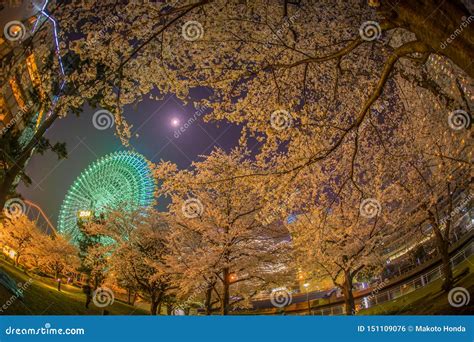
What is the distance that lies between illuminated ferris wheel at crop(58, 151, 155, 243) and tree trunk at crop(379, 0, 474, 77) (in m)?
37.0

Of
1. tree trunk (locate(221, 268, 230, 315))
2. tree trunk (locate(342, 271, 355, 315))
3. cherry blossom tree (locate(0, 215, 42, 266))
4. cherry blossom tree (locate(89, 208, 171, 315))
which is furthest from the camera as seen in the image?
cherry blossom tree (locate(0, 215, 42, 266))

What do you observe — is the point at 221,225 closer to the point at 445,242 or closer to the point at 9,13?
the point at 445,242

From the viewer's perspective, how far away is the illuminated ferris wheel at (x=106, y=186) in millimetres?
39969

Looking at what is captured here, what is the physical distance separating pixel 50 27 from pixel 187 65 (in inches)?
132

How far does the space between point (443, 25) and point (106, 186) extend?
43.8 meters

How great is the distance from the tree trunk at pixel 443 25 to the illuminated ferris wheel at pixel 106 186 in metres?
37.0

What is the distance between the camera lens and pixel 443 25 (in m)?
4.08

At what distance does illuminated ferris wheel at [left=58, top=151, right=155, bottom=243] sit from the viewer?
40.0 metres

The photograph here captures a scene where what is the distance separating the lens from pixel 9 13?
16594mm

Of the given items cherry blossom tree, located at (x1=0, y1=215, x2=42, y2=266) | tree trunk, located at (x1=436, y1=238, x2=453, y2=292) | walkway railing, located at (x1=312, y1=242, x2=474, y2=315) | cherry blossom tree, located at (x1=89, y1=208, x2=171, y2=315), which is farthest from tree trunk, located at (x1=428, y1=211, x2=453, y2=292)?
cherry blossom tree, located at (x1=0, y1=215, x2=42, y2=266)

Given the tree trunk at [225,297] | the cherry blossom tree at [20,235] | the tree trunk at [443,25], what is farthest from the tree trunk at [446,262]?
the cherry blossom tree at [20,235]

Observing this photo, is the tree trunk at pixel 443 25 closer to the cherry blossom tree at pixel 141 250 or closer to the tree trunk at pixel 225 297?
the tree trunk at pixel 225 297

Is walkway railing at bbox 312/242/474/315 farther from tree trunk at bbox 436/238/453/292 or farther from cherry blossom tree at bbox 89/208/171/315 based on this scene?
cherry blossom tree at bbox 89/208/171/315

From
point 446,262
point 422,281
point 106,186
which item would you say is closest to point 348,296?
point 446,262
